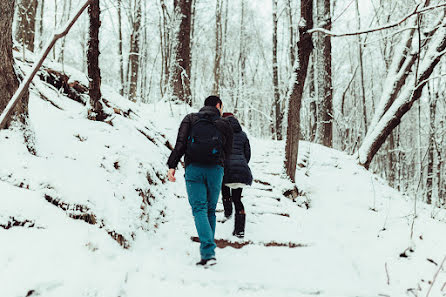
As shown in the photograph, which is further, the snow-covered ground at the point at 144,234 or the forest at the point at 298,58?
the forest at the point at 298,58

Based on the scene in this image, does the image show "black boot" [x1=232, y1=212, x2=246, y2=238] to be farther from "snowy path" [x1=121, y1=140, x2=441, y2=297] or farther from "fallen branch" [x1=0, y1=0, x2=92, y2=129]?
"fallen branch" [x1=0, y1=0, x2=92, y2=129]

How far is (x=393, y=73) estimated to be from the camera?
860 centimetres

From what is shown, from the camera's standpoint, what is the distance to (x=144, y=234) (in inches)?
135

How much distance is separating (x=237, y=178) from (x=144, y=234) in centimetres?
144

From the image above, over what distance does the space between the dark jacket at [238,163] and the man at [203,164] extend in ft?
2.75

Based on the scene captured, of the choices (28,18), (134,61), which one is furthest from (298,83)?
(134,61)

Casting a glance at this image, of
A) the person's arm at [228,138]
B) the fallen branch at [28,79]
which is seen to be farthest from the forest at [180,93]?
the person's arm at [228,138]

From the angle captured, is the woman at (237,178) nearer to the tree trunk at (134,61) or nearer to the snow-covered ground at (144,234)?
the snow-covered ground at (144,234)

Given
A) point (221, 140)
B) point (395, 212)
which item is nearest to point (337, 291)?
point (221, 140)

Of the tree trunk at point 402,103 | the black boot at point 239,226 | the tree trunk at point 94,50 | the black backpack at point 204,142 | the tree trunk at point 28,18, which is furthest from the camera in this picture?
the tree trunk at point 28,18

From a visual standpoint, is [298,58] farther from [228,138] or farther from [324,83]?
[324,83]

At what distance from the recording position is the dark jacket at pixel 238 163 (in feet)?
13.4

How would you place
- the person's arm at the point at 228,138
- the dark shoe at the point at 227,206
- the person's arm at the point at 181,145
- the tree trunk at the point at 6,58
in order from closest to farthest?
the tree trunk at the point at 6,58 < the person's arm at the point at 181,145 < the person's arm at the point at 228,138 < the dark shoe at the point at 227,206

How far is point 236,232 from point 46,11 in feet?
57.2
